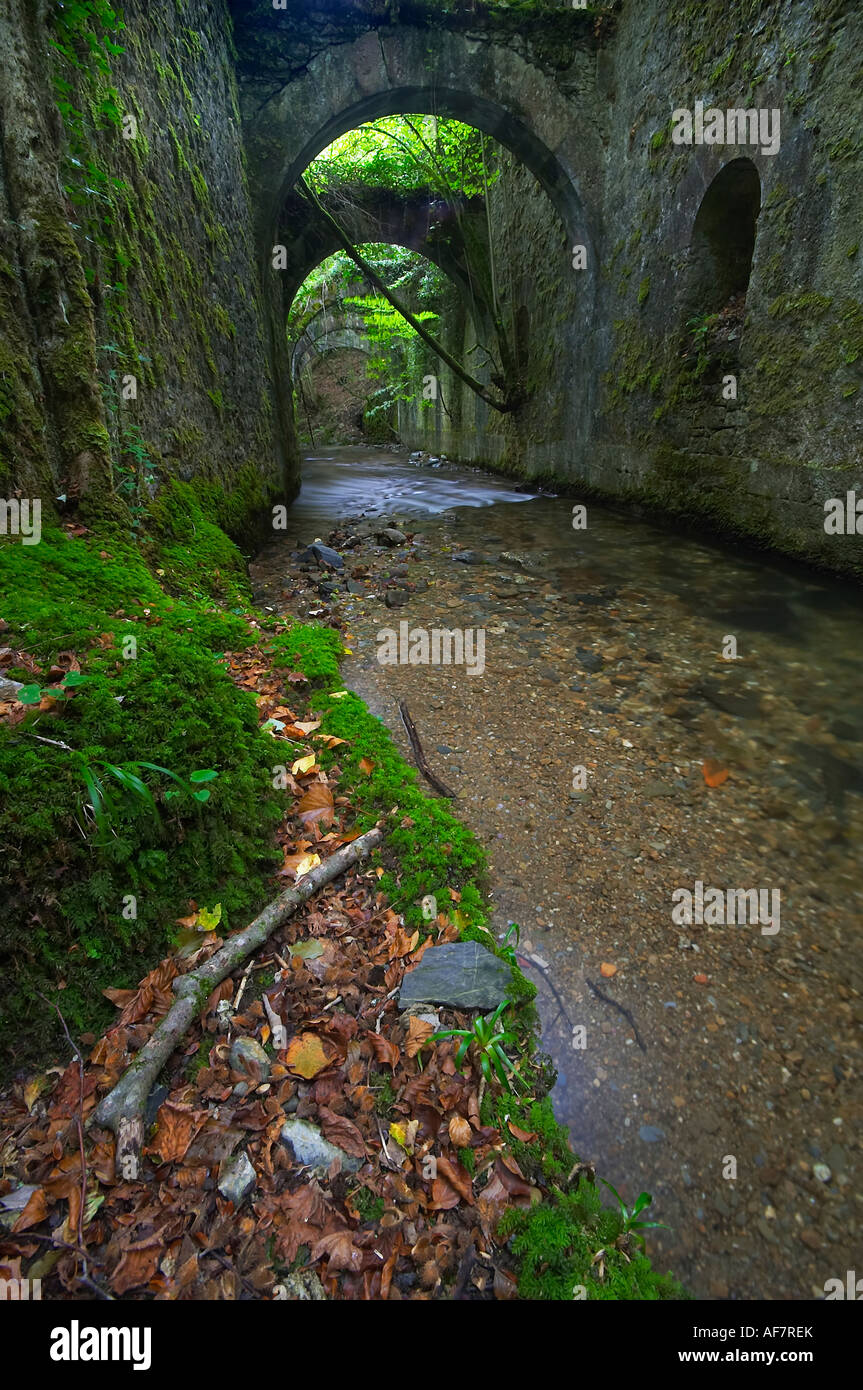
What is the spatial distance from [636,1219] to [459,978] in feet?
2.19

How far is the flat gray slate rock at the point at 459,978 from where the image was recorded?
1.73 m

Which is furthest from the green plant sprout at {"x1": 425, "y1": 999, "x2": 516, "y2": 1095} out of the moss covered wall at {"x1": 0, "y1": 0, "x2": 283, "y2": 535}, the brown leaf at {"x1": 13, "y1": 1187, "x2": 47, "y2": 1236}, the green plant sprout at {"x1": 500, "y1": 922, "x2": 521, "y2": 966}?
the moss covered wall at {"x1": 0, "y1": 0, "x2": 283, "y2": 535}

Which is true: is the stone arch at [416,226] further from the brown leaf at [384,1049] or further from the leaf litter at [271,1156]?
the brown leaf at [384,1049]

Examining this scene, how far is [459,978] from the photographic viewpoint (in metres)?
1.80

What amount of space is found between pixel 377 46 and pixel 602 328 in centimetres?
455

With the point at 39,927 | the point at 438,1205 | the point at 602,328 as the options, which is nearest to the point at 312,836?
the point at 39,927

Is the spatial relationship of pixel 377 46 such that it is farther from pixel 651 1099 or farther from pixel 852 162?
pixel 651 1099

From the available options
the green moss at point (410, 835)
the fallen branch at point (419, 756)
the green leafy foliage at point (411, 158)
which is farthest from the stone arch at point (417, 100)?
the green moss at point (410, 835)

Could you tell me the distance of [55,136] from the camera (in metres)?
3.23

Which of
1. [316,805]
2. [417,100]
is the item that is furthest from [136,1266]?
[417,100]

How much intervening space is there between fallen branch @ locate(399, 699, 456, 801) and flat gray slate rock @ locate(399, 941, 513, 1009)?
2.93 feet

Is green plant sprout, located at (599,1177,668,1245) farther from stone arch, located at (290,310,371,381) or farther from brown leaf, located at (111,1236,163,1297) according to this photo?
stone arch, located at (290,310,371,381)

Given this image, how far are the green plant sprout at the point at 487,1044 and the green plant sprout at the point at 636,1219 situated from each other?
0.33m

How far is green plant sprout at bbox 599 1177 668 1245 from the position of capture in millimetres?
1331
